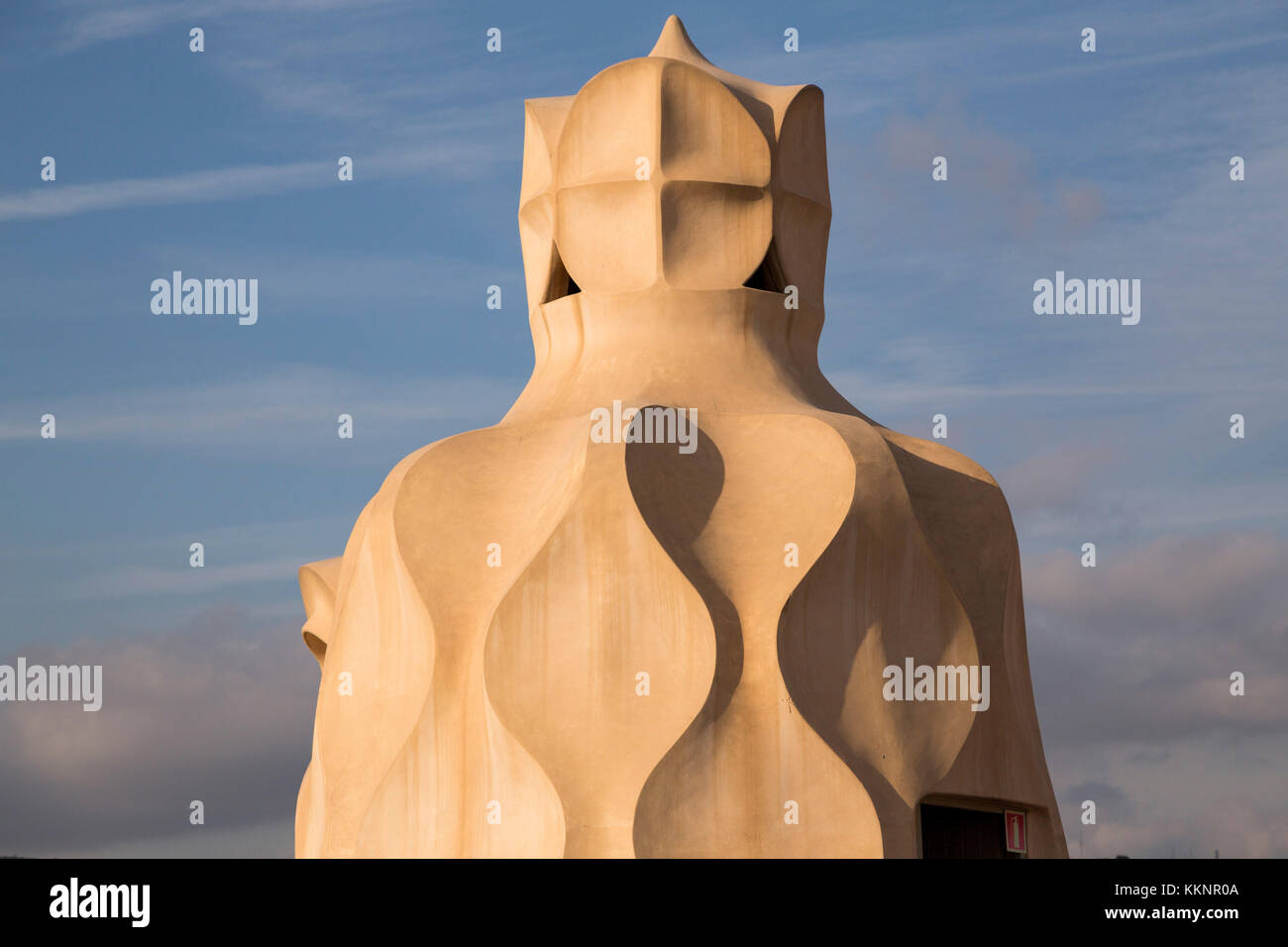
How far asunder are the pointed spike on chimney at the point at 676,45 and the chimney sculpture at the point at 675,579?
71 mm

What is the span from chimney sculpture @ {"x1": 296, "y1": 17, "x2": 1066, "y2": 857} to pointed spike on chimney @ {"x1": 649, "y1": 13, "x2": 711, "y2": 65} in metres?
0.07

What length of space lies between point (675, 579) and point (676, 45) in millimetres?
6903

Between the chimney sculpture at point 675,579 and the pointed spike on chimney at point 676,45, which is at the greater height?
the pointed spike on chimney at point 676,45

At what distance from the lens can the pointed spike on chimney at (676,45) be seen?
21578 millimetres

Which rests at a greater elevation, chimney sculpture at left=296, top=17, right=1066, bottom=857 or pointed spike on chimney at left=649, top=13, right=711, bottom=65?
pointed spike on chimney at left=649, top=13, right=711, bottom=65

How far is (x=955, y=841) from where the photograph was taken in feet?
65.8

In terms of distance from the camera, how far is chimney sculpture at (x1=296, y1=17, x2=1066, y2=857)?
58.0ft

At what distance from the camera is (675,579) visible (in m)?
18.0

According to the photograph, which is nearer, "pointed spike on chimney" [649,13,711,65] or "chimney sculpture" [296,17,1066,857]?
"chimney sculpture" [296,17,1066,857]

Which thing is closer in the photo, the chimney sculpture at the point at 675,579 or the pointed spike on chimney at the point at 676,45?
the chimney sculpture at the point at 675,579
